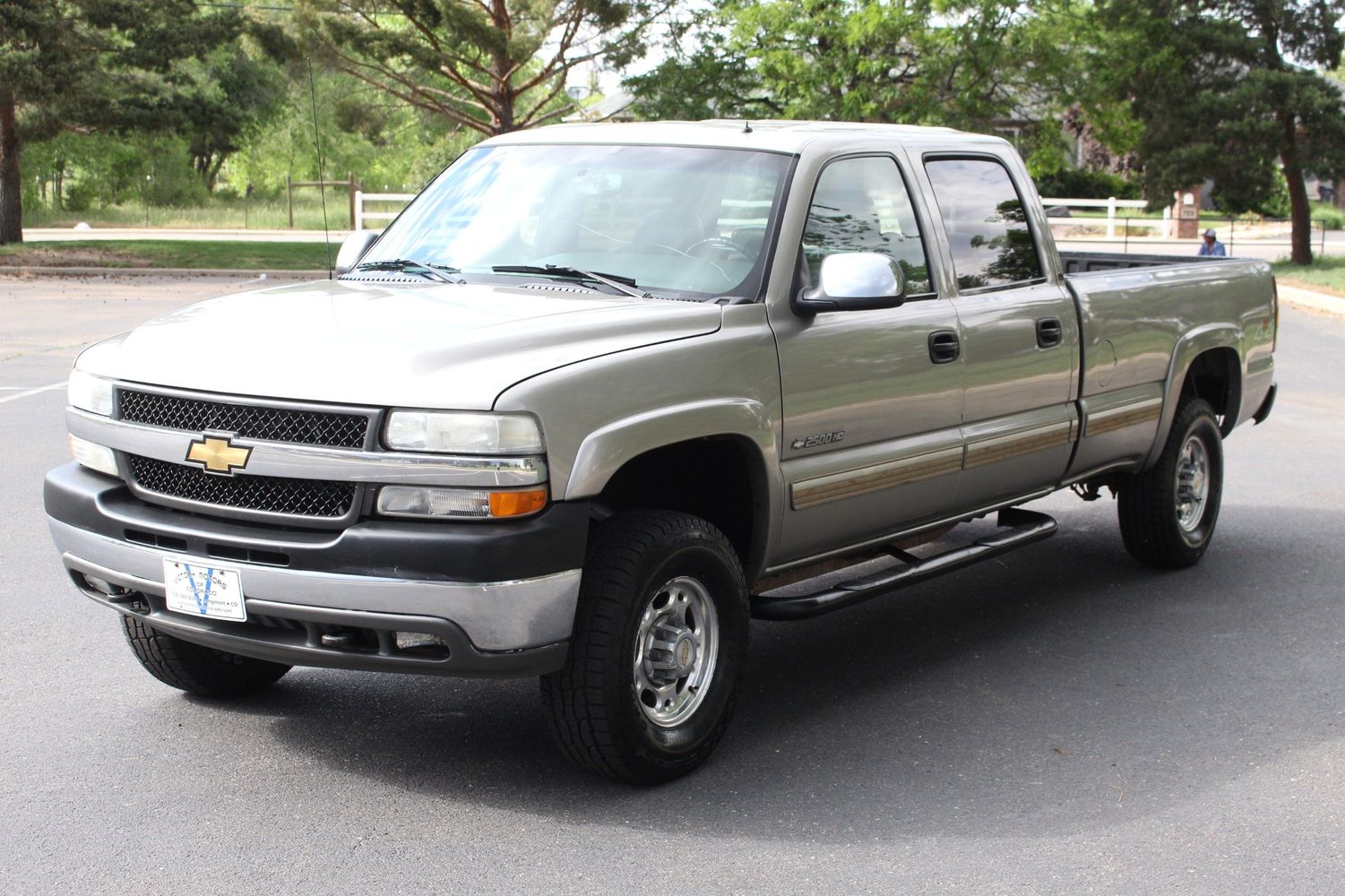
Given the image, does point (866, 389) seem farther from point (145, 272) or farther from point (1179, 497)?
point (145, 272)

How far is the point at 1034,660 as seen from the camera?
6.13m

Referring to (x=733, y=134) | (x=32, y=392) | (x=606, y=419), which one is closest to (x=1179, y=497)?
(x=733, y=134)

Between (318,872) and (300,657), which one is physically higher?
(300,657)

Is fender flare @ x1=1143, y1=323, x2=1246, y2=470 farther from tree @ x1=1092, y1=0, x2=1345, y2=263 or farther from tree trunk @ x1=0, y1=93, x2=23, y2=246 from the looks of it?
tree trunk @ x1=0, y1=93, x2=23, y2=246

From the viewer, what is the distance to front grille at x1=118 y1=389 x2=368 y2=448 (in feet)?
13.7

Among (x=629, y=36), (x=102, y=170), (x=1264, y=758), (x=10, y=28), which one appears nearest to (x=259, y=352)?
(x=1264, y=758)

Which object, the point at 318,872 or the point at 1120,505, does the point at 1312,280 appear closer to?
the point at 1120,505

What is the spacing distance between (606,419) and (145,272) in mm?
27479

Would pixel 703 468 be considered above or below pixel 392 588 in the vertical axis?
above

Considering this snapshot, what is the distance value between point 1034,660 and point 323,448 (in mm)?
3158

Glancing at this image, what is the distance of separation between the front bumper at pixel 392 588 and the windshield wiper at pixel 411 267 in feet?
4.36

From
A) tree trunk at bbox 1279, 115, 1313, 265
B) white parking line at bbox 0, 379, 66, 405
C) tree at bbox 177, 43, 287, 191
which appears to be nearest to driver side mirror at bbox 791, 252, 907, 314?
white parking line at bbox 0, 379, 66, 405

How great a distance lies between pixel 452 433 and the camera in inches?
Answer: 161

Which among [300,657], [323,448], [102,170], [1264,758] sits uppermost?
[102,170]
